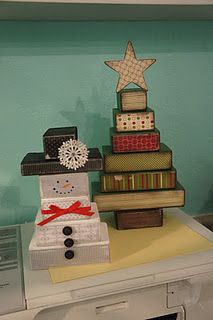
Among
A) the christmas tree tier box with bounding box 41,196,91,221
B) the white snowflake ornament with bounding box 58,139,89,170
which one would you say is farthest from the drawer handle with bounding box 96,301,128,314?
the white snowflake ornament with bounding box 58,139,89,170

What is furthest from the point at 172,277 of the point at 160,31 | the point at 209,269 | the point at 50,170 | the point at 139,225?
the point at 160,31

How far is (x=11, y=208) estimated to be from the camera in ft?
3.53

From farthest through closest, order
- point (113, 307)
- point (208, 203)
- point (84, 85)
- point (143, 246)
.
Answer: point (208, 203)
point (84, 85)
point (143, 246)
point (113, 307)

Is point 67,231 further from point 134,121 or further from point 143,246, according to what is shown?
point 134,121

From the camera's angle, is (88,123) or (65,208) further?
(88,123)

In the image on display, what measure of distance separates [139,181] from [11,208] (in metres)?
0.43

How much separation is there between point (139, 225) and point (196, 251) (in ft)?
0.57

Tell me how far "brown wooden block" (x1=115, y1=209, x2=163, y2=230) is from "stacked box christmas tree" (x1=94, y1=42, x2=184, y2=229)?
0.02 metres

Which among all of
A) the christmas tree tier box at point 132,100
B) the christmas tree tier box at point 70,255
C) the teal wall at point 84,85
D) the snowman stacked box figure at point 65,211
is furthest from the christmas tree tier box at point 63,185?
the teal wall at point 84,85

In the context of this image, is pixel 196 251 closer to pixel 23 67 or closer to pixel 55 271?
pixel 55 271

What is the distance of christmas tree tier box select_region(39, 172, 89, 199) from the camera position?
76 cm

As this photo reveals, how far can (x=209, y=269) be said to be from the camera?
2.47 ft

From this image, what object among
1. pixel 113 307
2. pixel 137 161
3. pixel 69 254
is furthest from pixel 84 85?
pixel 113 307

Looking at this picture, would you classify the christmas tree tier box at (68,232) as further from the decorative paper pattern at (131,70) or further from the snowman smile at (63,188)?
the decorative paper pattern at (131,70)
